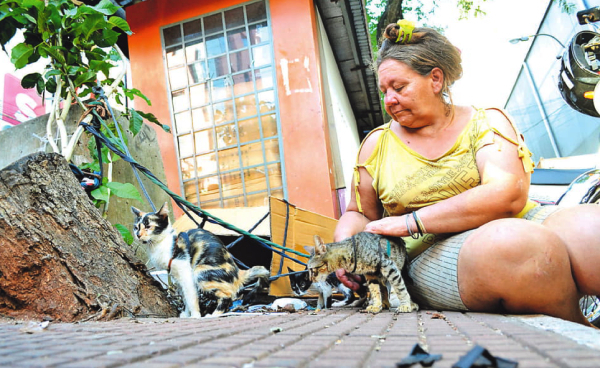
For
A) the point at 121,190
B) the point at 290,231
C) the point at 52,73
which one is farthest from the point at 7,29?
the point at 290,231

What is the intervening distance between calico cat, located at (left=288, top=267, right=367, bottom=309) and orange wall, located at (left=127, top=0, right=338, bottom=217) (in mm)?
1907

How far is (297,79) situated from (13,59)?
3280mm

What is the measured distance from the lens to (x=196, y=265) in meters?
3.07

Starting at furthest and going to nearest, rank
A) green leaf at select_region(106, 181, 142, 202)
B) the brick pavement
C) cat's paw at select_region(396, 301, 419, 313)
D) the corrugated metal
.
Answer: the corrugated metal, green leaf at select_region(106, 181, 142, 202), cat's paw at select_region(396, 301, 419, 313), the brick pavement

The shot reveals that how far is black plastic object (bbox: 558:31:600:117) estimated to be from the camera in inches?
186

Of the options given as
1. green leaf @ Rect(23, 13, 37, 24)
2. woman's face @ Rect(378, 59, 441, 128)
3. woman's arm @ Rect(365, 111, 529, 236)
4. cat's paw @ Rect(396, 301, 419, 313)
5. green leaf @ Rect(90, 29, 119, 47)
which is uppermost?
green leaf @ Rect(23, 13, 37, 24)

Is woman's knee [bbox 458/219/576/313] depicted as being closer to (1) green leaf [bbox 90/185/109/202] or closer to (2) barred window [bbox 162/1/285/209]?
(1) green leaf [bbox 90/185/109/202]

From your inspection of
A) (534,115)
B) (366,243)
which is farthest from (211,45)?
(534,115)

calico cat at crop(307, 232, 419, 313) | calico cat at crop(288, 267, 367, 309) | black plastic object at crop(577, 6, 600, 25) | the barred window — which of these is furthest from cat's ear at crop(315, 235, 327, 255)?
black plastic object at crop(577, 6, 600, 25)

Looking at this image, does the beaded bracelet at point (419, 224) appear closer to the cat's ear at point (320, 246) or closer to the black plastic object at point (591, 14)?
the cat's ear at point (320, 246)

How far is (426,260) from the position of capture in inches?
76.0

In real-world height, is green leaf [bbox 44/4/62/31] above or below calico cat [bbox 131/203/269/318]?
above

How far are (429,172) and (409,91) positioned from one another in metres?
0.44

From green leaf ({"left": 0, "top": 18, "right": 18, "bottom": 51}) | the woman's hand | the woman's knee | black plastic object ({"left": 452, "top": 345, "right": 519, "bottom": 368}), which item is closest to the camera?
black plastic object ({"left": 452, "top": 345, "right": 519, "bottom": 368})
